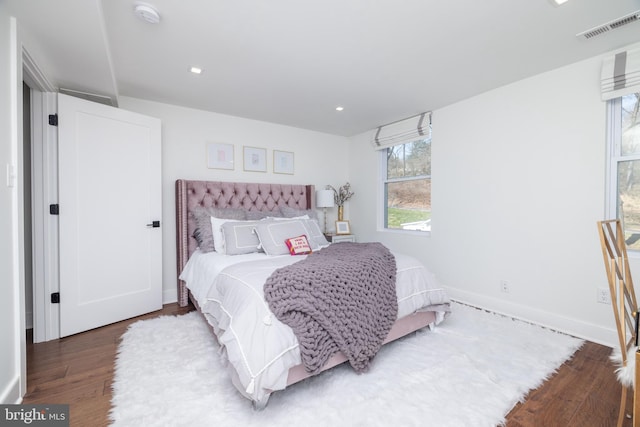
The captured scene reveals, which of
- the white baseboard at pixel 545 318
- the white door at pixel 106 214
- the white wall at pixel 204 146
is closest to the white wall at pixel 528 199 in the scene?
the white baseboard at pixel 545 318

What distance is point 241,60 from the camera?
7.52 ft

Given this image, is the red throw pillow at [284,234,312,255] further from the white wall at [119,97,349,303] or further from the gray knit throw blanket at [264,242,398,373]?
the white wall at [119,97,349,303]

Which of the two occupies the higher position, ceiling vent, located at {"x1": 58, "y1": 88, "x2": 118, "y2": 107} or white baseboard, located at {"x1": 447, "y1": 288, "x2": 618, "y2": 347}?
ceiling vent, located at {"x1": 58, "y1": 88, "x2": 118, "y2": 107}

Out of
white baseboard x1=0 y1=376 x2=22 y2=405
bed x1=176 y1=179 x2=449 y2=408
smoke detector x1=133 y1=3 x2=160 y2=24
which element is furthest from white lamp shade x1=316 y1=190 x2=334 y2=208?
white baseboard x1=0 y1=376 x2=22 y2=405

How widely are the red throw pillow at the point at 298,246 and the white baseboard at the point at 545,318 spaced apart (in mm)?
1848

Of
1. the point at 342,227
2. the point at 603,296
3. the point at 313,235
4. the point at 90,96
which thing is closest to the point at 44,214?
the point at 90,96

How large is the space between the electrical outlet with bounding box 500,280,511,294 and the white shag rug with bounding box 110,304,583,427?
48cm

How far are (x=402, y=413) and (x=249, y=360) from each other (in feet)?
2.74

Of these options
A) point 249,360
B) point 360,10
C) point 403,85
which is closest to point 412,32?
point 360,10

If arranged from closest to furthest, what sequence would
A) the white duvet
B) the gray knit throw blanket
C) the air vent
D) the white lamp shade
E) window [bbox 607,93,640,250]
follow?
the white duvet
the gray knit throw blanket
the air vent
window [bbox 607,93,640,250]
the white lamp shade

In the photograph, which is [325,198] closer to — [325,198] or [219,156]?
[325,198]

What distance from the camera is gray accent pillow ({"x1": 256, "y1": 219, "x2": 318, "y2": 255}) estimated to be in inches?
106

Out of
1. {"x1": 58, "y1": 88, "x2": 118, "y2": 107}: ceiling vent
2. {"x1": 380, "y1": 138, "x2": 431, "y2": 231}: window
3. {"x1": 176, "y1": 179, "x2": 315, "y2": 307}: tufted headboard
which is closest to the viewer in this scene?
{"x1": 58, "y1": 88, "x2": 118, "y2": 107}: ceiling vent

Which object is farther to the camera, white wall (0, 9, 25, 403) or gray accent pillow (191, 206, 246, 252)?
gray accent pillow (191, 206, 246, 252)
